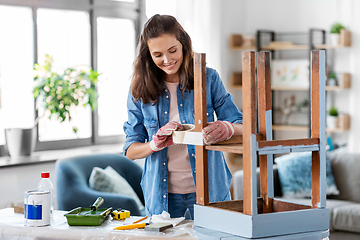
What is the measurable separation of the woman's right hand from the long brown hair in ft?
0.67

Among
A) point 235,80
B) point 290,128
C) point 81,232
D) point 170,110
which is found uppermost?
point 235,80

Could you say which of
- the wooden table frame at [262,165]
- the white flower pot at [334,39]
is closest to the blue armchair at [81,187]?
the wooden table frame at [262,165]

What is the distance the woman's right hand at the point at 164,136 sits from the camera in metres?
1.49

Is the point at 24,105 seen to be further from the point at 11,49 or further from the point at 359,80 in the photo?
the point at 359,80

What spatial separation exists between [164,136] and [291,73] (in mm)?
3467

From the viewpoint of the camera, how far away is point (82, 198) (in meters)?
2.85

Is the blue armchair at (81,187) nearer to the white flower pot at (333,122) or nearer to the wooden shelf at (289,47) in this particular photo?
the white flower pot at (333,122)

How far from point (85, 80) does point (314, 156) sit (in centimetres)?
264

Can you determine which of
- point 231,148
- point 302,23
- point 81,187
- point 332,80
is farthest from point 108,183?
point 302,23

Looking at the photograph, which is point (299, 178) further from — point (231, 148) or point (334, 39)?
point (231, 148)

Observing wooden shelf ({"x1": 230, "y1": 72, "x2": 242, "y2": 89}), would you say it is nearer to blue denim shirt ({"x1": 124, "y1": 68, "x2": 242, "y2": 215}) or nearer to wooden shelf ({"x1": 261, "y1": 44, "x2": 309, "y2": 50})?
wooden shelf ({"x1": 261, "y1": 44, "x2": 309, "y2": 50})

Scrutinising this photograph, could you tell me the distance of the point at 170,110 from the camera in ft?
5.85

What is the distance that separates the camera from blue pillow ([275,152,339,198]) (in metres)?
3.50

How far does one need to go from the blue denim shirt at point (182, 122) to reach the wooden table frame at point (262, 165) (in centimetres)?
30
